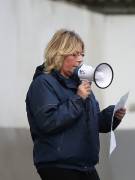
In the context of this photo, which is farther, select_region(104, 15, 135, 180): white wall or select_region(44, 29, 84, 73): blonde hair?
select_region(104, 15, 135, 180): white wall

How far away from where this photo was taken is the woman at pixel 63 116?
4031 millimetres

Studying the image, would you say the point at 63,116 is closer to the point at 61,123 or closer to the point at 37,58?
the point at 61,123

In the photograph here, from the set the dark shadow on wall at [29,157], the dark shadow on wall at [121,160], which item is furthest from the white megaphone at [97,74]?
the dark shadow on wall at [121,160]

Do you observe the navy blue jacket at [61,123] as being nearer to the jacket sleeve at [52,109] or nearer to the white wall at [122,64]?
the jacket sleeve at [52,109]

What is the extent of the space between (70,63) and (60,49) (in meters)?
0.11

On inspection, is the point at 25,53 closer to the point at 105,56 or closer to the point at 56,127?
the point at 105,56

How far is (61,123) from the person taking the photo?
400cm

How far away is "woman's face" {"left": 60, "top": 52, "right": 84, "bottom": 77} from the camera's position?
165 inches

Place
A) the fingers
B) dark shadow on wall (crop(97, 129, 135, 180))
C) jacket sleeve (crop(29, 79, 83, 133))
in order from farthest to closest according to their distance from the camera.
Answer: dark shadow on wall (crop(97, 129, 135, 180))
the fingers
jacket sleeve (crop(29, 79, 83, 133))

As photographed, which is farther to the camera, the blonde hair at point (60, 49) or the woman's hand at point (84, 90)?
the blonde hair at point (60, 49)

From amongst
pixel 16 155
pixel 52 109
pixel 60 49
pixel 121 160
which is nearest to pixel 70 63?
pixel 60 49

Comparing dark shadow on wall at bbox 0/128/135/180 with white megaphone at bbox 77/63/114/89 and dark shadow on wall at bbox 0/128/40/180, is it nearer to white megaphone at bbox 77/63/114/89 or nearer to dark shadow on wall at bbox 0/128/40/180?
dark shadow on wall at bbox 0/128/40/180

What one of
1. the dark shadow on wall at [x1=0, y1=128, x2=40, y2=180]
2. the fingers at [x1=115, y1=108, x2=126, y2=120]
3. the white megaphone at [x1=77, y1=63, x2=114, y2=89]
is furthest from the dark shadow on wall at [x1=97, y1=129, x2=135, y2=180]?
the white megaphone at [x1=77, y1=63, x2=114, y2=89]

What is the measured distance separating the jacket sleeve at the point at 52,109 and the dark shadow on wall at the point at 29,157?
6.40 feet
